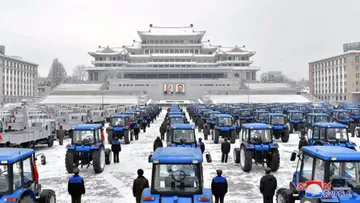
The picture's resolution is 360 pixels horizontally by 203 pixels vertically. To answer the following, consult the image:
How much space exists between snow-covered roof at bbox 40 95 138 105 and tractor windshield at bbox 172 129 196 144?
64101 millimetres

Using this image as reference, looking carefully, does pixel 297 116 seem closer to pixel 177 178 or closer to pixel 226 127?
pixel 226 127

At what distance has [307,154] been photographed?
8188 millimetres

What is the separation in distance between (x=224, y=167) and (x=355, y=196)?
9.04 m

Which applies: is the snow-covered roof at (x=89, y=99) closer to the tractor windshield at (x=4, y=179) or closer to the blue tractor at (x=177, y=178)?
the tractor windshield at (x=4, y=179)

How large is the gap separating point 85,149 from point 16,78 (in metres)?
99.3

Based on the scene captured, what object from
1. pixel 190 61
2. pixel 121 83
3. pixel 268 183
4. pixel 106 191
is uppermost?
pixel 190 61

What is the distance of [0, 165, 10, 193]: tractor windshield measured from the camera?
7414 millimetres

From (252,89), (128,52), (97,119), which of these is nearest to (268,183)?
(97,119)

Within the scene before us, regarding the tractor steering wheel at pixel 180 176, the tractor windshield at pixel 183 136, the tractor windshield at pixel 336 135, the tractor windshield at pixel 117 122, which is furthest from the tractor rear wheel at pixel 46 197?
the tractor windshield at pixel 117 122

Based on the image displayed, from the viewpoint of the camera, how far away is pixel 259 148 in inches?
561

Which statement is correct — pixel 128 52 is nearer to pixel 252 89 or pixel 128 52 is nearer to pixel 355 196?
pixel 252 89

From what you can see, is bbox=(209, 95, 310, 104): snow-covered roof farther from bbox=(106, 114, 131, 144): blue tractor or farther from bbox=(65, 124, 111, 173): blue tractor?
bbox=(65, 124, 111, 173): blue tractor

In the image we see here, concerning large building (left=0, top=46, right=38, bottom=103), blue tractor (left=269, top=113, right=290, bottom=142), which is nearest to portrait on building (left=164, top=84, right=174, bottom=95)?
large building (left=0, top=46, right=38, bottom=103)

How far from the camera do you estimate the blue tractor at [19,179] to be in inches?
289
